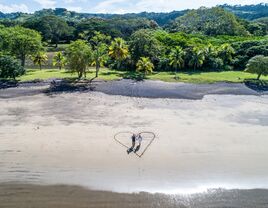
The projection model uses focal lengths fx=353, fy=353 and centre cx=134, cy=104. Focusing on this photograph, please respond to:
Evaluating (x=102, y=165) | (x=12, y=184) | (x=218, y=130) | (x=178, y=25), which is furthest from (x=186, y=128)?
(x=178, y=25)

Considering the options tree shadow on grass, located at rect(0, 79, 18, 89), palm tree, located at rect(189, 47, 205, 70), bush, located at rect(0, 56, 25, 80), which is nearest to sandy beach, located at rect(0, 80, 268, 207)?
tree shadow on grass, located at rect(0, 79, 18, 89)

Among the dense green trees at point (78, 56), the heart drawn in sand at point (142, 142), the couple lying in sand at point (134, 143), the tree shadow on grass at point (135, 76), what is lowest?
the tree shadow on grass at point (135, 76)

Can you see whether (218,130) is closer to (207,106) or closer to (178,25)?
(207,106)

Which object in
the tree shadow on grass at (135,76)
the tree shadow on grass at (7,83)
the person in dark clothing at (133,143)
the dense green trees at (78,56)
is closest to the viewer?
the person in dark clothing at (133,143)

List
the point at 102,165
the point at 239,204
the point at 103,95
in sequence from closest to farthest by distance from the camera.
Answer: the point at 239,204, the point at 102,165, the point at 103,95

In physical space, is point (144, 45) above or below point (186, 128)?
above

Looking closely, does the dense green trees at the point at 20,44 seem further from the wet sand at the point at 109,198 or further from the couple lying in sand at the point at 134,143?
the wet sand at the point at 109,198

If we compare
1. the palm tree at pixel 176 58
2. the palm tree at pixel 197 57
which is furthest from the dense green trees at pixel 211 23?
the palm tree at pixel 176 58

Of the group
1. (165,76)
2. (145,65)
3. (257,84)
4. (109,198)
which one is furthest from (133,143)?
(257,84)

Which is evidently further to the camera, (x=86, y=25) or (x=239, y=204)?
(x=86, y=25)
